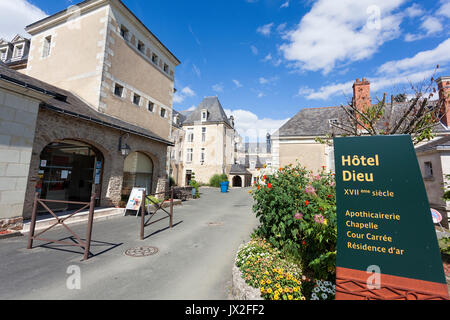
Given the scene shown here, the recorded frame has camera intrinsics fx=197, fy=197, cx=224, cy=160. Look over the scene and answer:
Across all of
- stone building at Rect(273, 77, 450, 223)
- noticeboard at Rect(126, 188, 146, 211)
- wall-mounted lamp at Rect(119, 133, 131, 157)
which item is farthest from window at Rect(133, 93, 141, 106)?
stone building at Rect(273, 77, 450, 223)

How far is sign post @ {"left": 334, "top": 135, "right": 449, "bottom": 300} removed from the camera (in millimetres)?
1861

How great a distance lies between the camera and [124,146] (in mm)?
9367

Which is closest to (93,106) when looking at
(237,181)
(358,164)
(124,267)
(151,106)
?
(151,106)

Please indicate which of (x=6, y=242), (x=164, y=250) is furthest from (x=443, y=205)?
(x=6, y=242)

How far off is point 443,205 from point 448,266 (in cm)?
775

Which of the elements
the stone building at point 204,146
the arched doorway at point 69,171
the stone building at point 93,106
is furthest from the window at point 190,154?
the arched doorway at point 69,171

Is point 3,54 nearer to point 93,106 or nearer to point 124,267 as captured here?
point 93,106

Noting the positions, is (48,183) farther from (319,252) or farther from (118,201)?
(319,252)

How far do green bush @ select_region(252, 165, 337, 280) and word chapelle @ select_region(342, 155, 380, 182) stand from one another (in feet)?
4.18

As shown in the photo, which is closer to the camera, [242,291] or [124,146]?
[242,291]

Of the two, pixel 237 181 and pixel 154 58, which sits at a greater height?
pixel 154 58

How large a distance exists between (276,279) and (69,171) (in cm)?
979

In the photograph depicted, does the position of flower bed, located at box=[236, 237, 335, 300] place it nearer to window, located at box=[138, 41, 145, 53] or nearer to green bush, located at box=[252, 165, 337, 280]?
green bush, located at box=[252, 165, 337, 280]

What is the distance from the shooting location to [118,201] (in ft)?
31.3
